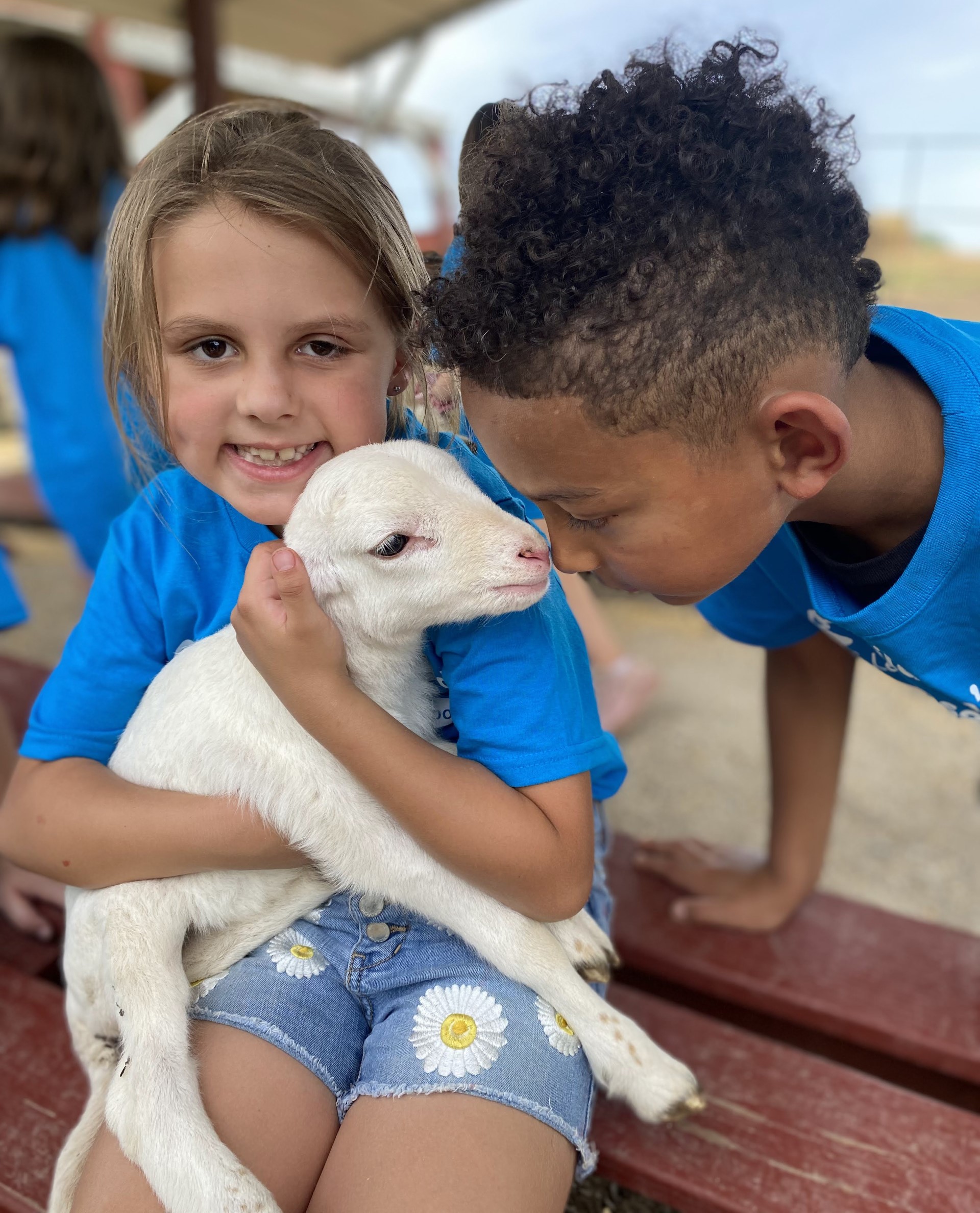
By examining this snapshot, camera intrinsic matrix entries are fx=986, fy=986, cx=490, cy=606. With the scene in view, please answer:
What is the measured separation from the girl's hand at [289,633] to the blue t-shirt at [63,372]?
2.29 meters

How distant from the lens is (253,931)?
148cm

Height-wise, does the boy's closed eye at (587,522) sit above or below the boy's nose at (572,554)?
above

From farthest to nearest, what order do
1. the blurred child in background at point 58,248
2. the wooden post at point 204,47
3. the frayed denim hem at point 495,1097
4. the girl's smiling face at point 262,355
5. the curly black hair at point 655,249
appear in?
the wooden post at point 204,47 → the blurred child in background at point 58,248 → the girl's smiling face at point 262,355 → the frayed denim hem at point 495,1097 → the curly black hair at point 655,249

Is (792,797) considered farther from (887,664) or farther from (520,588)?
(520,588)

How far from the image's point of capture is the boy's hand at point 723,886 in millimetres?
1947

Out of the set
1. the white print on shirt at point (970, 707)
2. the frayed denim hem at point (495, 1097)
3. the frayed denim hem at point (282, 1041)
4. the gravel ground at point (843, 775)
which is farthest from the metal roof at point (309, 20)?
the frayed denim hem at point (495, 1097)

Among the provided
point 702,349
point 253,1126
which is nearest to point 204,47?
point 702,349

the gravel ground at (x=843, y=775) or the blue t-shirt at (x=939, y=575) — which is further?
the gravel ground at (x=843, y=775)

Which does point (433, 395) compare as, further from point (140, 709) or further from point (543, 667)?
point (140, 709)

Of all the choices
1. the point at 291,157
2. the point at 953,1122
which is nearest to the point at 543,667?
the point at 291,157

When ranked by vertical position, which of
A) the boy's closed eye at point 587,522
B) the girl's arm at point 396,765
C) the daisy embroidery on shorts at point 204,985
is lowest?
the daisy embroidery on shorts at point 204,985

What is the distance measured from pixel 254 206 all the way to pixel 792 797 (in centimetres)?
150

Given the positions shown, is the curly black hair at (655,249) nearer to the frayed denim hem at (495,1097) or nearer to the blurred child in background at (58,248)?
the frayed denim hem at (495,1097)

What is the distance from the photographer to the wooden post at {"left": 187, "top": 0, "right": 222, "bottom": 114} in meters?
4.88
